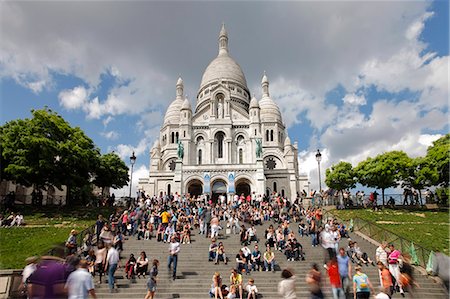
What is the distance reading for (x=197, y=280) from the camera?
1188 cm

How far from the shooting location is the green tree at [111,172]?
35.8 m

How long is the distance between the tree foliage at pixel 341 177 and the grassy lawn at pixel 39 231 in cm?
2238

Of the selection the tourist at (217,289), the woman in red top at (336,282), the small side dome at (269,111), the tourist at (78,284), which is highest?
the small side dome at (269,111)

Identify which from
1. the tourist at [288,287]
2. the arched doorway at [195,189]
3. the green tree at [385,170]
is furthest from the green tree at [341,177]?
the tourist at [288,287]

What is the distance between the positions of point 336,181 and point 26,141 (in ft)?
94.2

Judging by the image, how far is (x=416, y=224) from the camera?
21250 millimetres

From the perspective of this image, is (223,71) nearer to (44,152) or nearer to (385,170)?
(385,170)

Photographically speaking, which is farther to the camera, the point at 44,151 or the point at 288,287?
the point at 44,151

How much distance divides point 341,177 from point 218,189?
1388 cm

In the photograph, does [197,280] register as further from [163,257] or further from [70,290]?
[70,290]

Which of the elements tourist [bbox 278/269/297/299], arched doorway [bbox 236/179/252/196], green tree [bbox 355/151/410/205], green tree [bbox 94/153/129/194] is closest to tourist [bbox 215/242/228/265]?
tourist [bbox 278/269/297/299]

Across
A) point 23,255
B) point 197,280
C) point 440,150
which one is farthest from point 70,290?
point 440,150

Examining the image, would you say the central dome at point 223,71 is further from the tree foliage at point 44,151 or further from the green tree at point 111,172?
the tree foliage at point 44,151

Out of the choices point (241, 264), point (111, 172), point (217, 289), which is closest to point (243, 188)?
point (111, 172)
